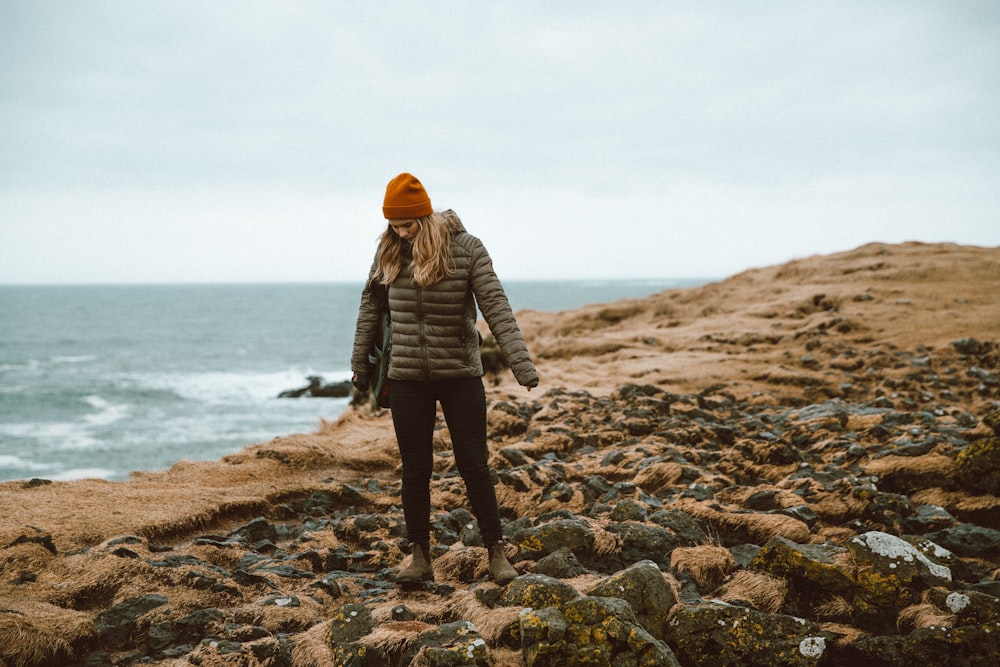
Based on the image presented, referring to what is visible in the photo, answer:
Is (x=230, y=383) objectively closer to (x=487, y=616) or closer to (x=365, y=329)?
(x=365, y=329)

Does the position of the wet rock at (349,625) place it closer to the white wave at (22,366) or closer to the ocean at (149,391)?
the ocean at (149,391)

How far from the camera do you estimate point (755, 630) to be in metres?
3.95

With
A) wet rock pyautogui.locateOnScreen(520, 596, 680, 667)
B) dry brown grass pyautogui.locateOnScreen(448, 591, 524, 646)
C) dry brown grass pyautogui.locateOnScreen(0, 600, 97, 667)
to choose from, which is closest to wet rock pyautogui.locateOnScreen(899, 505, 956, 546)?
wet rock pyautogui.locateOnScreen(520, 596, 680, 667)

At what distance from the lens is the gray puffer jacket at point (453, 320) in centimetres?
476

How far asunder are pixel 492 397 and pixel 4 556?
24.5 ft

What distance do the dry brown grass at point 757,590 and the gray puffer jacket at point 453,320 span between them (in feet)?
6.72

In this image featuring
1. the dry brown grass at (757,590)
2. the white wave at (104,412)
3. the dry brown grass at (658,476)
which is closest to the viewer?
the dry brown grass at (757,590)

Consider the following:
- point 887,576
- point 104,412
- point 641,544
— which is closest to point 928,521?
point 887,576

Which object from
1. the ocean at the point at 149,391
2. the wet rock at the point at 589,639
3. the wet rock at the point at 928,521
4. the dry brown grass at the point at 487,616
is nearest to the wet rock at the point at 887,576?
the wet rock at the point at 928,521

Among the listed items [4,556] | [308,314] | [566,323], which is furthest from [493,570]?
[308,314]

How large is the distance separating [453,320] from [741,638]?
9.11ft

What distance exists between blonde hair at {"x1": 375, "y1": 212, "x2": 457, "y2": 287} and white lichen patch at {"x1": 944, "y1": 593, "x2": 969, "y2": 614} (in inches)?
154

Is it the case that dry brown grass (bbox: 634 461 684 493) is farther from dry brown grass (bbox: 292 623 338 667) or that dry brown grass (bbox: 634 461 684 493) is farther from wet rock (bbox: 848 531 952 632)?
dry brown grass (bbox: 292 623 338 667)

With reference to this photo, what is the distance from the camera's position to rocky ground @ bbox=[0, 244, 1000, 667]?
12.8 ft
